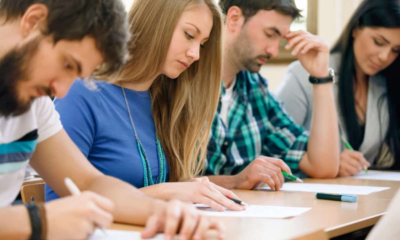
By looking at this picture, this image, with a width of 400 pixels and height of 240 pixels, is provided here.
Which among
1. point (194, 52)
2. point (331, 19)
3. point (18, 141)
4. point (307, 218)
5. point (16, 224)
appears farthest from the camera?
point (331, 19)

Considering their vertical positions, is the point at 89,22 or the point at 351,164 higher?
the point at 89,22

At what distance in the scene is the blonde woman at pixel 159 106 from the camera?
1426mm

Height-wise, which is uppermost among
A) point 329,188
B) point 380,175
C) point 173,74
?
point 173,74

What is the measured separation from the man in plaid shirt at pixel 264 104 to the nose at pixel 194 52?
1.77ft

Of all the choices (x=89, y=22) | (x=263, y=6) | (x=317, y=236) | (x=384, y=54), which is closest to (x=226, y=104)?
(x=263, y=6)

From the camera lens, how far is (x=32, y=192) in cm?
155

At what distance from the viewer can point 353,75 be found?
273cm

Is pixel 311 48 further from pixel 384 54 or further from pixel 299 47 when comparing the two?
pixel 384 54

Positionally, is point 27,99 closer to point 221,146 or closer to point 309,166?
point 221,146

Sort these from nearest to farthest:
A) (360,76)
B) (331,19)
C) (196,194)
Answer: (196,194) < (360,76) < (331,19)

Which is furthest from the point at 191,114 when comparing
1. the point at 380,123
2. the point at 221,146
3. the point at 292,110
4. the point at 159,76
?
the point at 380,123

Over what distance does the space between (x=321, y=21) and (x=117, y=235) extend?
9.37 ft

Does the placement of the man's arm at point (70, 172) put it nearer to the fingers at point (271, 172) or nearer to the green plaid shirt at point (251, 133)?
the fingers at point (271, 172)

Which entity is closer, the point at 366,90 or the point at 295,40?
the point at 295,40
